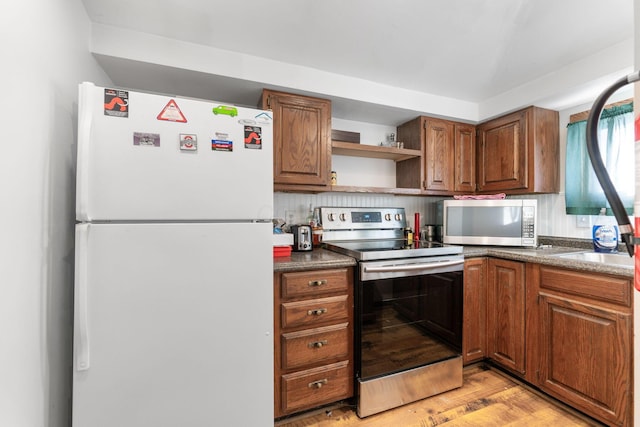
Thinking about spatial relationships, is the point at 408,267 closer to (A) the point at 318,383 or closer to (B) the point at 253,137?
(A) the point at 318,383

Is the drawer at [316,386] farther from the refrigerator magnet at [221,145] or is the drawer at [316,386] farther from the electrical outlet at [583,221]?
the electrical outlet at [583,221]

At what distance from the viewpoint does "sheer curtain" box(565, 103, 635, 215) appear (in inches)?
Result: 74.7

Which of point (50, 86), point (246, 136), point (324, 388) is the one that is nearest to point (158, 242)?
point (246, 136)

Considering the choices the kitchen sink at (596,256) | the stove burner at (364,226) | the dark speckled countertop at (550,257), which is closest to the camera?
the dark speckled countertop at (550,257)

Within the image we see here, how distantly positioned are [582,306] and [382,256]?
1.10 metres

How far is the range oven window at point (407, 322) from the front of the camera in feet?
5.39

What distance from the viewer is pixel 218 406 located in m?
1.25

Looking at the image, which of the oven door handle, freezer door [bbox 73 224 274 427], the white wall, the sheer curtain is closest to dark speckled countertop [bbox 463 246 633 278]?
the oven door handle

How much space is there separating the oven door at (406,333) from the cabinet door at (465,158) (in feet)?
3.08

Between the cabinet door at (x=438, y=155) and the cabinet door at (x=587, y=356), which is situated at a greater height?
the cabinet door at (x=438, y=155)

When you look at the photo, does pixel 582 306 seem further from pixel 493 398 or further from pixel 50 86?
pixel 50 86

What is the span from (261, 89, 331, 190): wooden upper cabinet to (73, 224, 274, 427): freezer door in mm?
706

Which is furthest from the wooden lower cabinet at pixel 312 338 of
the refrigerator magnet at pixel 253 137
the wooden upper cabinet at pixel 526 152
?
the wooden upper cabinet at pixel 526 152

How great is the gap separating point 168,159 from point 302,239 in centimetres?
110
